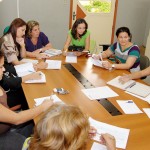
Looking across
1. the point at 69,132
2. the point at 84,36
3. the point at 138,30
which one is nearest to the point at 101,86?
the point at 69,132

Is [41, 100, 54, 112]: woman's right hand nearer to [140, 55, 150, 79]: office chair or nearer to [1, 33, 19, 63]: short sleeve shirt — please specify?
[1, 33, 19, 63]: short sleeve shirt

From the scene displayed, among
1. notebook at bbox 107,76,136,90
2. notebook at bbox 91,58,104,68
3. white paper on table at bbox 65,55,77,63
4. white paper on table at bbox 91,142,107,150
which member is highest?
notebook at bbox 91,58,104,68

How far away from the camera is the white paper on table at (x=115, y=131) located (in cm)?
144

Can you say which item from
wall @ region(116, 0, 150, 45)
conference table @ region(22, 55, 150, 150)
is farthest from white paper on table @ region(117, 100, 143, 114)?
wall @ region(116, 0, 150, 45)

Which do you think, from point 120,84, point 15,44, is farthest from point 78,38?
point 120,84

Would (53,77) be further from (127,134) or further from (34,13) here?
(34,13)

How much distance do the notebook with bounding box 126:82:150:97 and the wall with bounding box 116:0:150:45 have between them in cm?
313

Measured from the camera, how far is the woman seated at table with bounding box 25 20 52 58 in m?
3.29

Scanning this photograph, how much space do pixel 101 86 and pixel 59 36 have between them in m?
2.84

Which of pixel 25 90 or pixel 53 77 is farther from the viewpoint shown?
pixel 53 77

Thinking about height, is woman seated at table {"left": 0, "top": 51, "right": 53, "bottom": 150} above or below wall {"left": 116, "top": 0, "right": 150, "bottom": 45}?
below

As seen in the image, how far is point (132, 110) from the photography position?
1.84m

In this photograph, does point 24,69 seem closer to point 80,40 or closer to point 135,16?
point 80,40

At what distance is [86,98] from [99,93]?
0.54 ft
